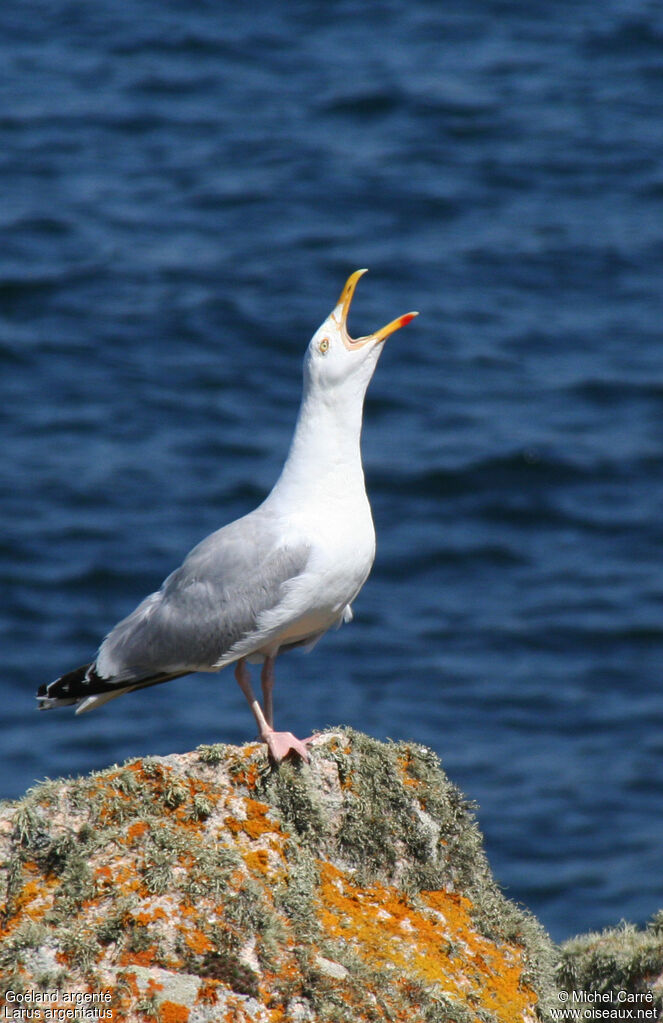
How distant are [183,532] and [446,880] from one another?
9.84 metres

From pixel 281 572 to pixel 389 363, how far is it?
11.7 metres

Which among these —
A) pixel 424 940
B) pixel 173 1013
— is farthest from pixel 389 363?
pixel 173 1013

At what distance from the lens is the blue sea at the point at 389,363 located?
13.0 metres

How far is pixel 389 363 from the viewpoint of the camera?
57.2 ft

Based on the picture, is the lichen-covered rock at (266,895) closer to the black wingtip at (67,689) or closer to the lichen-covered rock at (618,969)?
the lichen-covered rock at (618,969)

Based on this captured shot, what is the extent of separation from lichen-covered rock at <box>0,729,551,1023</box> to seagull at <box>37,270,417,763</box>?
71 centimetres

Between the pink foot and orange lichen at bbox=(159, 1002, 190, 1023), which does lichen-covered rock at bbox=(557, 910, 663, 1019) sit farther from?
orange lichen at bbox=(159, 1002, 190, 1023)

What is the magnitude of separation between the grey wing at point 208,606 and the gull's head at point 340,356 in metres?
0.68

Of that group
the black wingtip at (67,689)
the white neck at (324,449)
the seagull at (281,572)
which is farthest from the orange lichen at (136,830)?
the white neck at (324,449)

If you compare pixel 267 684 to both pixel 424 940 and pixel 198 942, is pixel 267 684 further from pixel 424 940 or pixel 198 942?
pixel 198 942

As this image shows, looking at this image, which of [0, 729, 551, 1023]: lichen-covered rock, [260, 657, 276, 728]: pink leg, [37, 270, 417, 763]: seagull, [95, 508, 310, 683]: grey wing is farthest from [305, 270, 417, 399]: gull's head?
[0, 729, 551, 1023]: lichen-covered rock

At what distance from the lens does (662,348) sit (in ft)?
57.7

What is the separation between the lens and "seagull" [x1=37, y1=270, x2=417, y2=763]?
5965 millimetres

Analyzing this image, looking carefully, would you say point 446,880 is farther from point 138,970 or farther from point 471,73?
point 471,73
